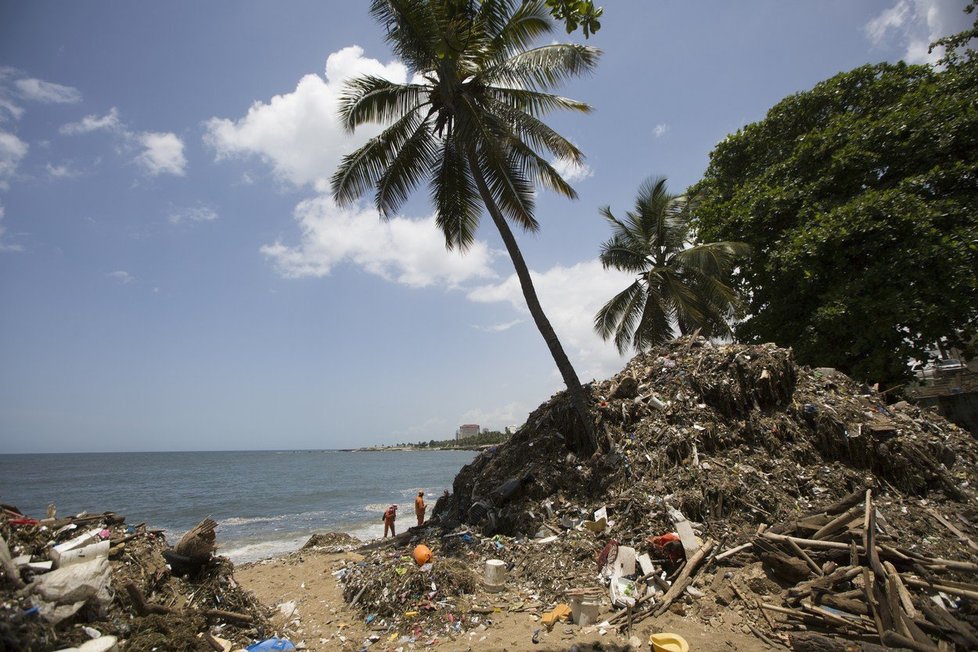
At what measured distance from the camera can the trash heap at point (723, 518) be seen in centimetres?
480

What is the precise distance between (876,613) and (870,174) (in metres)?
13.1

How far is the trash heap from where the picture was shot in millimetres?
4805

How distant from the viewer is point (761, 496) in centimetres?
703

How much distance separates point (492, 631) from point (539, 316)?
598cm

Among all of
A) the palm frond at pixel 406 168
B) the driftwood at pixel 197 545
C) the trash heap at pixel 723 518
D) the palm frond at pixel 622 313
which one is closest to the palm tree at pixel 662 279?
the palm frond at pixel 622 313

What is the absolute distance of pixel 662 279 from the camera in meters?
16.1

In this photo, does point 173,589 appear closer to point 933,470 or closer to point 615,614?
point 615,614

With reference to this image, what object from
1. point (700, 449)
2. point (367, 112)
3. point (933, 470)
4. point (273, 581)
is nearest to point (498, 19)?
point (367, 112)

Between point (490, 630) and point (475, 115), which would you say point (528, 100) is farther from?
point (490, 630)

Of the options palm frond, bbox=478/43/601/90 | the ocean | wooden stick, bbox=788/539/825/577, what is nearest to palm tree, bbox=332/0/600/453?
palm frond, bbox=478/43/601/90

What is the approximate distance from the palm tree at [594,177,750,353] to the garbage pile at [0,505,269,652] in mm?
13757

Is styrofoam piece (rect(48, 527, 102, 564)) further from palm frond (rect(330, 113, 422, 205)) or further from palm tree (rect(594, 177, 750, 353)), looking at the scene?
palm tree (rect(594, 177, 750, 353))

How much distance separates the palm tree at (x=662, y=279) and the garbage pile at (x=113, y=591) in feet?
45.1

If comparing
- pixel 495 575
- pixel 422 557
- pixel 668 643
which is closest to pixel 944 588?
pixel 668 643
